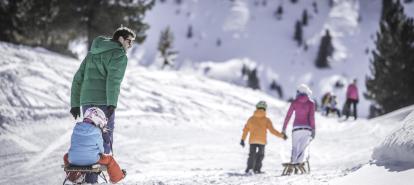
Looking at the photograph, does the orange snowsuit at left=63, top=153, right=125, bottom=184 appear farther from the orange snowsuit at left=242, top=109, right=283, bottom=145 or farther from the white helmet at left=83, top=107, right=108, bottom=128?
the orange snowsuit at left=242, top=109, right=283, bottom=145

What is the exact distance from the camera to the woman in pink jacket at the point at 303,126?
1042 centimetres

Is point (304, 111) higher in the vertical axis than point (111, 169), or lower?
higher

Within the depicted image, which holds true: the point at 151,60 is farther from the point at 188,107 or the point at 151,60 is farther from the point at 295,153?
the point at 295,153

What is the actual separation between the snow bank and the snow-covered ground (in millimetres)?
15

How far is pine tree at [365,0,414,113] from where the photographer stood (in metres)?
35.7

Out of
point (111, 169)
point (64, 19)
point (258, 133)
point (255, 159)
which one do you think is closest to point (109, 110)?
point (111, 169)

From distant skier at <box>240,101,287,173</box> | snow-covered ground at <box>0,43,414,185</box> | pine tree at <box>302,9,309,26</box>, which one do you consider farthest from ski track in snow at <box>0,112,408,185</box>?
pine tree at <box>302,9,309,26</box>

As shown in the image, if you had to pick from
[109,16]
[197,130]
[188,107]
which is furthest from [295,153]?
[109,16]

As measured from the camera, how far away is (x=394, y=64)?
36.5 meters

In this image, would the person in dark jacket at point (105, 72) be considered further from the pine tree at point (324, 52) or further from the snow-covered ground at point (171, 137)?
the pine tree at point (324, 52)

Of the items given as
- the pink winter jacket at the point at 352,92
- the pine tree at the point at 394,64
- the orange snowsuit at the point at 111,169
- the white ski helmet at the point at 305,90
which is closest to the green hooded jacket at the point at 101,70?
the orange snowsuit at the point at 111,169

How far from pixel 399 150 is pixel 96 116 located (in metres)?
3.89

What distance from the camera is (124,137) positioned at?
46.8ft

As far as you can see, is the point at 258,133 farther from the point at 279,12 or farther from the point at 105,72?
the point at 279,12
